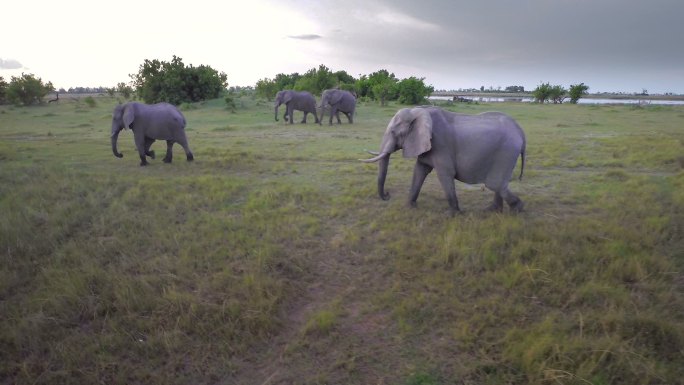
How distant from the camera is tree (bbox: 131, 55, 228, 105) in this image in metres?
30.7

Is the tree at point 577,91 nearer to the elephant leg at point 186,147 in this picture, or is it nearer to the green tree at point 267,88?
the green tree at point 267,88

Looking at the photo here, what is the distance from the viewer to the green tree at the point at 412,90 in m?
32.8

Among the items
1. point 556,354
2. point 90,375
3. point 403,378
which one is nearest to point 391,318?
point 403,378

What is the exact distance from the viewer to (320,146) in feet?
42.5

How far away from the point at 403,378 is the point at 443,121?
4.09 metres

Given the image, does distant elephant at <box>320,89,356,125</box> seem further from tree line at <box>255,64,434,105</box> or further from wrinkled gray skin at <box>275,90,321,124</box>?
tree line at <box>255,64,434,105</box>

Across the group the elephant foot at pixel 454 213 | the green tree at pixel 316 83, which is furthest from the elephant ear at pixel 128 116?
the green tree at pixel 316 83

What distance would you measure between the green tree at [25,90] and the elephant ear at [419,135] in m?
38.6

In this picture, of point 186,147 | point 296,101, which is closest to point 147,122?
point 186,147

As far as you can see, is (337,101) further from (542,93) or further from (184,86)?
(542,93)

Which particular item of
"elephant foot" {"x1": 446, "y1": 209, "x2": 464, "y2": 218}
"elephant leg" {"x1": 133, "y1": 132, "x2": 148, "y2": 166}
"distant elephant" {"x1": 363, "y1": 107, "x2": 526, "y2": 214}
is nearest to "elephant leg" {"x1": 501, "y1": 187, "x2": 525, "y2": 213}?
"distant elephant" {"x1": 363, "y1": 107, "x2": 526, "y2": 214}

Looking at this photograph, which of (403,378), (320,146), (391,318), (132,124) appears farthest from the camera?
(320,146)

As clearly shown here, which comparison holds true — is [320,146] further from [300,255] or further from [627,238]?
[627,238]

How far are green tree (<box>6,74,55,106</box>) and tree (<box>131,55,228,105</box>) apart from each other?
8.75 metres
